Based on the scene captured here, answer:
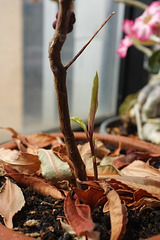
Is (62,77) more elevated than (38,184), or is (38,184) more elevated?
(62,77)

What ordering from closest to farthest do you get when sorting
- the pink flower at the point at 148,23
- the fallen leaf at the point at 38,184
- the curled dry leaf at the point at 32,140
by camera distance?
the fallen leaf at the point at 38,184
the curled dry leaf at the point at 32,140
the pink flower at the point at 148,23

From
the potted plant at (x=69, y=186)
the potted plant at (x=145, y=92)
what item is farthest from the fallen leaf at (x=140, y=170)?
the potted plant at (x=145, y=92)

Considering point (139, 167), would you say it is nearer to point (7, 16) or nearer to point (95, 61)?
point (7, 16)

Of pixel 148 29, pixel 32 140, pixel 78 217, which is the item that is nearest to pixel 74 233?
pixel 78 217

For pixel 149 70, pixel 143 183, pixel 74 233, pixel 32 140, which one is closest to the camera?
pixel 74 233

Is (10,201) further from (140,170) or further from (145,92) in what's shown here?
(145,92)

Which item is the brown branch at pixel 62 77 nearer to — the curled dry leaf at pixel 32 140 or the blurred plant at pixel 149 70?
the curled dry leaf at pixel 32 140
